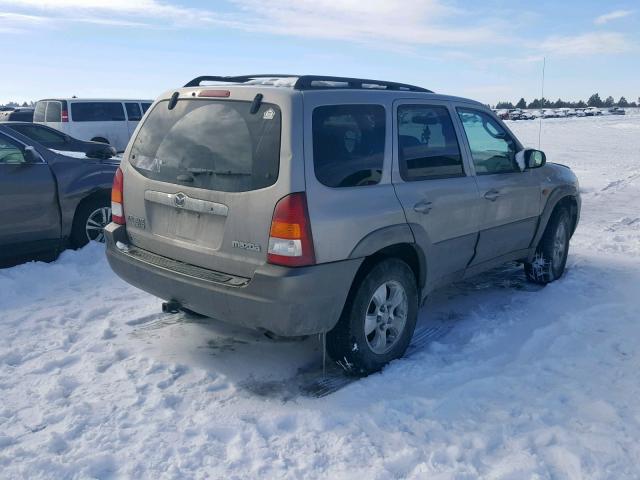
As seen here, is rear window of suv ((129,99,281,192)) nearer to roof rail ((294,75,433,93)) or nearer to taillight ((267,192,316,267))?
taillight ((267,192,316,267))

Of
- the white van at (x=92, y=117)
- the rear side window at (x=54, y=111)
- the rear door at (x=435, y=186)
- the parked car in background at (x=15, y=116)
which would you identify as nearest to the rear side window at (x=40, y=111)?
the white van at (x=92, y=117)

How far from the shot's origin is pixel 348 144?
Answer: 3.79 metres

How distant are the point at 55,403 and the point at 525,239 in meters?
4.10

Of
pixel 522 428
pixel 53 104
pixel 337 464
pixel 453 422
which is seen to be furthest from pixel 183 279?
pixel 53 104

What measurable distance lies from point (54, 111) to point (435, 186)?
51.8 ft

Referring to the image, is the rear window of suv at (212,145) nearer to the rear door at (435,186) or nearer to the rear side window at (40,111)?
the rear door at (435,186)

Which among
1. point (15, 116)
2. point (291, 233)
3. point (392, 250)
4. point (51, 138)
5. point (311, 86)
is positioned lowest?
point (392, 250)

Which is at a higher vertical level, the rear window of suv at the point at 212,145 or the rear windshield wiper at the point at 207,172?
the rear window of suv at the point at 212,145

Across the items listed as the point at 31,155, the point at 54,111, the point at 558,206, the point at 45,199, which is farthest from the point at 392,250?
the point at 54,111

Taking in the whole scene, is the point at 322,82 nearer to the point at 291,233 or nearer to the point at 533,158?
the point at 291,233

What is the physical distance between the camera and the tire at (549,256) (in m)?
5.97

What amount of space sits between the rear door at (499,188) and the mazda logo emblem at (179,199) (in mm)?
2271

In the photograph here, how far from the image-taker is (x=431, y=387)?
12.6 ft

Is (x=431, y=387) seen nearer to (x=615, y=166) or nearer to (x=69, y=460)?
(x=69, y=460)
